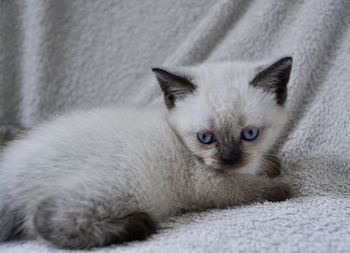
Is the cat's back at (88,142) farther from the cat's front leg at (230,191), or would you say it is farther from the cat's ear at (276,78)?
the cat's ear at (276,78)

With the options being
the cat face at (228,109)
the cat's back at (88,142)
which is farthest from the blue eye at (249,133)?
the cat's back at (88,142)

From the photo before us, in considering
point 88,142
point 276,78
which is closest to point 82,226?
point 88,142

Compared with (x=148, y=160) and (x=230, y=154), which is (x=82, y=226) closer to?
(x=148, y=160)

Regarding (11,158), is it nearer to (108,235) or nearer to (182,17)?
(108,235)

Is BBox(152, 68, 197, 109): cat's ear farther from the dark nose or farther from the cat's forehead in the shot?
the dark nose

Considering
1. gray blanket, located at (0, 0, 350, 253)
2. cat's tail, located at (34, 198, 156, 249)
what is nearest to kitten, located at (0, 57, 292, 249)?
cat's tail, located at (34, 198, 156, 249)
